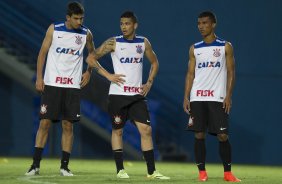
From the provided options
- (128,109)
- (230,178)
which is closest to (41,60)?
(128,109)

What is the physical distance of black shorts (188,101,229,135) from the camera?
9359 millimetres

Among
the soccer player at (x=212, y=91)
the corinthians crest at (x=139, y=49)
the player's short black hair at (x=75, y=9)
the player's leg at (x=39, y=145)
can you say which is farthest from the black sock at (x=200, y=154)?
the player's short black hair at (x=75, y=9)

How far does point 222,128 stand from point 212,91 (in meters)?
0.46

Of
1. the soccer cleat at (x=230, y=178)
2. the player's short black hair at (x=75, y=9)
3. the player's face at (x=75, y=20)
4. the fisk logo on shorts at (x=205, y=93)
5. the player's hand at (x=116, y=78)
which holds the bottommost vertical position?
the soccer cleat at (x=230, y=178)

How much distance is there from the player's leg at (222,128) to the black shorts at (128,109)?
2.64 ft

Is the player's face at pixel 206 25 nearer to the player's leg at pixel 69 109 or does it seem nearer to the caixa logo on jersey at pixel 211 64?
the caixa logo on jersey at pixel 211 64

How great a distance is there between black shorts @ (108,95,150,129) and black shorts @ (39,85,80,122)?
0.50 meters

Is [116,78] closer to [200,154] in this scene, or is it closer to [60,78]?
[60,78]

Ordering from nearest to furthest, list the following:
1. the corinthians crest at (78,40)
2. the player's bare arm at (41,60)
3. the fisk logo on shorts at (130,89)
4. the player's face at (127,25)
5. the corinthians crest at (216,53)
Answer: the corinthians crest at (216,53)
the player's face at (127,25)
the fisk logo on shorts at (130,89)
the player's bare arm at (41,60)
the corinthians crest at (78,40)

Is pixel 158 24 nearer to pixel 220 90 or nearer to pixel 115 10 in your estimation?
pixel 115 10

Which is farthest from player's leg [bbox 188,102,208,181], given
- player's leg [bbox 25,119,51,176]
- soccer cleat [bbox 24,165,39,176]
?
soccer cleat [bbox 24,165,39,176]

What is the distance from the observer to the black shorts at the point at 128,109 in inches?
379

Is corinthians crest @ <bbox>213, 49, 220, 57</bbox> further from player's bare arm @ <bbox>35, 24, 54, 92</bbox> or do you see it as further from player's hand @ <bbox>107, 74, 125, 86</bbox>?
player's bare arm @ <bbox>35, 24, 54, 92</bbox>

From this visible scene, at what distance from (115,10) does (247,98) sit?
417 cm
